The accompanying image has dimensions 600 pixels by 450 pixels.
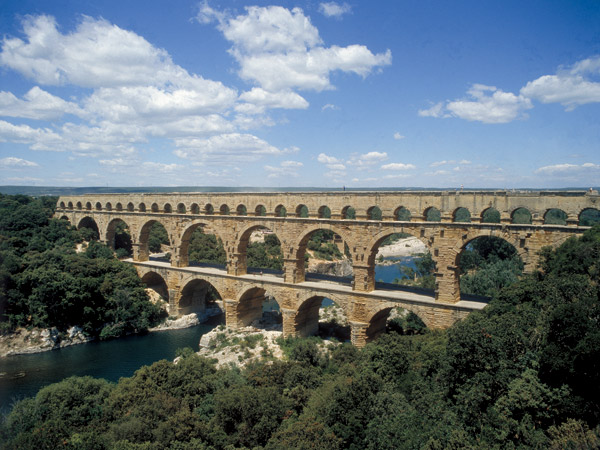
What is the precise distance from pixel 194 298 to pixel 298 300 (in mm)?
9880

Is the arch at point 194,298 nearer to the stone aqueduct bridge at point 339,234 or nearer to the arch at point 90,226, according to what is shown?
the stone aqueduct bridge at point 339,234

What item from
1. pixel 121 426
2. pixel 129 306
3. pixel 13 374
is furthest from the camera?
pixel 129 306

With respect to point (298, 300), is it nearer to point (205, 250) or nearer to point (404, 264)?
point (205, 250)

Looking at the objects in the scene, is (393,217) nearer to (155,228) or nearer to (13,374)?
(13,374)

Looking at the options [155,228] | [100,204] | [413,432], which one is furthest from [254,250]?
[413,432]

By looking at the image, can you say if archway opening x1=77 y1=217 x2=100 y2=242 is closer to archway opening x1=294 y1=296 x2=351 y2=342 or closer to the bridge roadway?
the bridge roadway

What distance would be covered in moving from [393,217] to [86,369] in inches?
686

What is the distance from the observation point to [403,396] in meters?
11.7

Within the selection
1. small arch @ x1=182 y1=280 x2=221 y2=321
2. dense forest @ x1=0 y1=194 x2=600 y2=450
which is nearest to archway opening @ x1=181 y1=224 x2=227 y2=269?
small arch @ x1=182 y1=280 x2=221 y2=321

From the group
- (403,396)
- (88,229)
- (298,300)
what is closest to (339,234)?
(298,300)

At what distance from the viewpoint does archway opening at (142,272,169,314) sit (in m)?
29.6

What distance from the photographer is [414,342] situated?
16422 millimetres

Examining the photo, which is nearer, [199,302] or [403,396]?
[403,396]

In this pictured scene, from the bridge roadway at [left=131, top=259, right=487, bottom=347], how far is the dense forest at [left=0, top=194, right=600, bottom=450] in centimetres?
244
